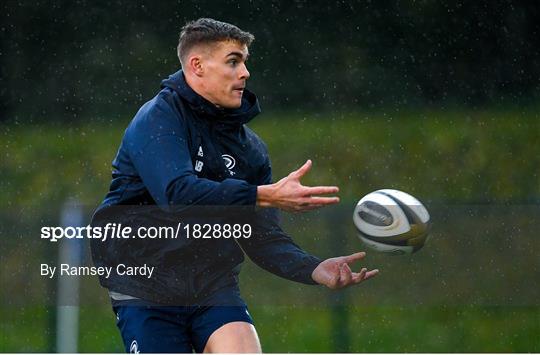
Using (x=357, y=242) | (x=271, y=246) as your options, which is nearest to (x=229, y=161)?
(x=271, y=246)

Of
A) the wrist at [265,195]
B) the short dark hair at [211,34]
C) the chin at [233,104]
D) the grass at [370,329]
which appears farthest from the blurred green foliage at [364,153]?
the wrist at [265,195]

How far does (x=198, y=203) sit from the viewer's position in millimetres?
3020

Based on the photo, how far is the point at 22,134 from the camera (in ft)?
19.3

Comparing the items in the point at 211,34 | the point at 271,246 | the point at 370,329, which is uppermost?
the point at 211,34

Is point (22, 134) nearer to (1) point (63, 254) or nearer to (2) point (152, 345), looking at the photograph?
(1) point (63, 254)

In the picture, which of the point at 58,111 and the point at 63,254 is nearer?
the point at 63,254

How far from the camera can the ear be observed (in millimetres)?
3404

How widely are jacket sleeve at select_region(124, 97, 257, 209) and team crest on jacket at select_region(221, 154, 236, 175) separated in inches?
7.5

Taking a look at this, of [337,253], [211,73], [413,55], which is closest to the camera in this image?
[211,73]

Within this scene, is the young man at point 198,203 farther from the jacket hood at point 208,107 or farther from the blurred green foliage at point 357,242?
the blurred green foliage at point 357,242

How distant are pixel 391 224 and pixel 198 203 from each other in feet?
2.64

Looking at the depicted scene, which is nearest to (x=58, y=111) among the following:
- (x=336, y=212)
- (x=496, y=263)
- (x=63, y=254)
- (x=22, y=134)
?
(x=22, y=134)

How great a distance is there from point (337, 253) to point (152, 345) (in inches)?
72.7

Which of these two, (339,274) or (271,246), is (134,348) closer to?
(271,246)
